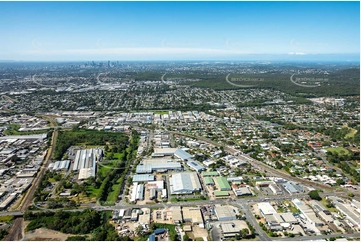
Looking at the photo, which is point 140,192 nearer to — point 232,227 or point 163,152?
point 232,227

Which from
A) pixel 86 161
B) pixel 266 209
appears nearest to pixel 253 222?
pixel 266 209

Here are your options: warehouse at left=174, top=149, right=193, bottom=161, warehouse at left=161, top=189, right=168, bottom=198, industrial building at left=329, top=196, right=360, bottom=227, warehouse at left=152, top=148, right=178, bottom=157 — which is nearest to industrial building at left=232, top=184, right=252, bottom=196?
warehouse at left=161, top=189, right=168, bottom=198

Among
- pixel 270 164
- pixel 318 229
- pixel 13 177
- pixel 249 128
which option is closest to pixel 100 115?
pixel 13 177

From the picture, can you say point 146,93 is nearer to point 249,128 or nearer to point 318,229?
point 249,128

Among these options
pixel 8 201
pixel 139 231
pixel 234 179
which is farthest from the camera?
pixel 234 179

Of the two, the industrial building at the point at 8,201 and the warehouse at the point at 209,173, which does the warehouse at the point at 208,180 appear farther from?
the industrial building at the point at 8,201

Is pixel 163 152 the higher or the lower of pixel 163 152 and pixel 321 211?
the higher

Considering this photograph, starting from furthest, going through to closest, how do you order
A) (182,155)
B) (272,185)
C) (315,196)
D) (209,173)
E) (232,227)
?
(182,155) → (209,173) → (272,185) → (315,196) → (232,227)

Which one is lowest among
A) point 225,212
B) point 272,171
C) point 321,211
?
point 272,171
